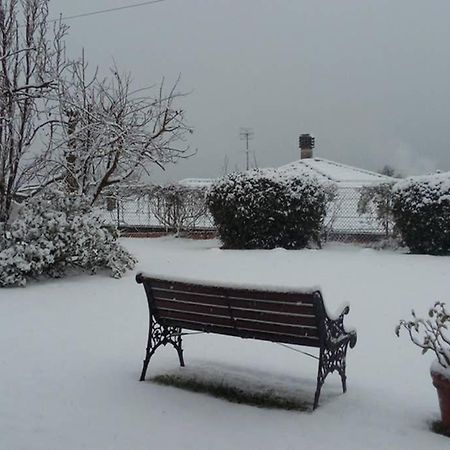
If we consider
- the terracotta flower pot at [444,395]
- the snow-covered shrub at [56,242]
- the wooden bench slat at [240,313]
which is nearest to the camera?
the terracotta flower pot at [444,395]

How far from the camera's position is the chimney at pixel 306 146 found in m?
26.0

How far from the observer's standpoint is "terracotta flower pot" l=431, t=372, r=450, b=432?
3.66 m

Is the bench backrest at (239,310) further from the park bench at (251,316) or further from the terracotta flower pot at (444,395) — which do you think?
the terracotta flower pot at (444,395)

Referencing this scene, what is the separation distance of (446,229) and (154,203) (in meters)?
8.26

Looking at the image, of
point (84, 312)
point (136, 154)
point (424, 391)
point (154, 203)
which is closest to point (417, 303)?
point (424, 391)

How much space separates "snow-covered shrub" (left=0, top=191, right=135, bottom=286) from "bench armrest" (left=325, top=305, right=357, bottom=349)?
5.73 meters

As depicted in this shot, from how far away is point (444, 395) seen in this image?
12.1ft

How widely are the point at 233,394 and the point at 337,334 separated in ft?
3.00

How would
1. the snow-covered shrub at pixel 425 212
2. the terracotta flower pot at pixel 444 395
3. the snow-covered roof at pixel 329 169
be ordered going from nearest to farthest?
1. the terracotta flower pot at pixel 444 395
2. the snow-covered shrub at pixel 425 212
3. the snow-covered roof at pixel 329 169

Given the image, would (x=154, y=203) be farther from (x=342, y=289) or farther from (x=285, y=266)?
(x=342, y=289)

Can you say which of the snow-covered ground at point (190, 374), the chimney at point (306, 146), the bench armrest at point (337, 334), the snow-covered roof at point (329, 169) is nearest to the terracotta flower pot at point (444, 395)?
the snow-covered ground at point (190, 374)

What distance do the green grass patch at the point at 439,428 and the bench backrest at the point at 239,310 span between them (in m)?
0.89

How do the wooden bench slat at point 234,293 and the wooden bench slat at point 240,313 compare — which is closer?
the wooden bench slat at point 234,293

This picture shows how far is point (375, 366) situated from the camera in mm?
5332
